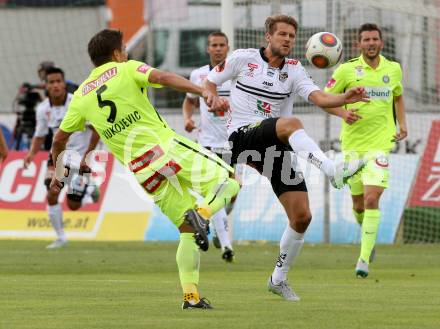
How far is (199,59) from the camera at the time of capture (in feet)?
81.6

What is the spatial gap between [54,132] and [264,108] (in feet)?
25.4

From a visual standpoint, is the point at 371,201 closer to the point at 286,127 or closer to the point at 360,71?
the point at 360,71

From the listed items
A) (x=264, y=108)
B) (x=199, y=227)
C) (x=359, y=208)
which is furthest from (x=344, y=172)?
(x=359, y=208)

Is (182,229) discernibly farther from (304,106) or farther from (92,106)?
(304,106)

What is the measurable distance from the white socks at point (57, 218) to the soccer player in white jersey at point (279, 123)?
767 centimetres

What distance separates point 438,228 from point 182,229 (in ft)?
36.1

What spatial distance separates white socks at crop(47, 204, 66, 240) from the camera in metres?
19.2

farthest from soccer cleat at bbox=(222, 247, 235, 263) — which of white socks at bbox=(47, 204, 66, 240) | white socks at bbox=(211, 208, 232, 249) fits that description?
white socks at bbox=(47, 204, 66, 240)

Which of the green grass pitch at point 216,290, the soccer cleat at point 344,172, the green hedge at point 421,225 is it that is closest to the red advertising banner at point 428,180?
the green hedge at point 421,225

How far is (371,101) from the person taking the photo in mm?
15461

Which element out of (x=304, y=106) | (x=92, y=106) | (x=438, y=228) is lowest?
(x=438, y=228)

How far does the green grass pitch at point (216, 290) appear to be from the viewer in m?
9.20

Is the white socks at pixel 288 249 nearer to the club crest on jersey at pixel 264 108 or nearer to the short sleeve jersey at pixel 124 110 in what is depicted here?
the club crest on jersey at pixel 264 108

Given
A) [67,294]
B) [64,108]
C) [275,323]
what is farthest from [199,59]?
[275,323]
